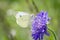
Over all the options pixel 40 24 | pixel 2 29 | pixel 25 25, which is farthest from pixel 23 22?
pixel 40 24

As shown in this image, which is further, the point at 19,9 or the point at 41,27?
the point at 19,9

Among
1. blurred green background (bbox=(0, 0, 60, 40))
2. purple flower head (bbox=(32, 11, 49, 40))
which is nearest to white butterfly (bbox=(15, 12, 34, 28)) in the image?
blurred green background (bbox=(0, 0, 60, 40))

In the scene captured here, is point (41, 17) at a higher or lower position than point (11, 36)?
higher

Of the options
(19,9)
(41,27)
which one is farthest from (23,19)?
(41,27)

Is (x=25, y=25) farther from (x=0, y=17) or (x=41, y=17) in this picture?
(x=41, y=17)

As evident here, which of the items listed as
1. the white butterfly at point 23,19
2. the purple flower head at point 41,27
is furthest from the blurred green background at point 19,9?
the purple flower head at point 41,27

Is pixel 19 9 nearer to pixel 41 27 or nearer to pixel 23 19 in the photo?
pixel 23 19

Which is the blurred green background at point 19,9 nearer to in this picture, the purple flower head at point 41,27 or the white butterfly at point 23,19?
the white butterfly at point 23,19
